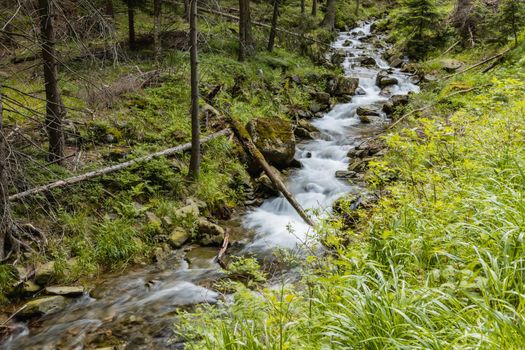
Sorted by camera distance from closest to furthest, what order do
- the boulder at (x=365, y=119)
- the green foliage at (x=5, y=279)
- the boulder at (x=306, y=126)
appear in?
1. the green foliage at (x=5, y=279)
2. the boulder at (x=306, y=126)
3. the boulder at (x=365, y=119)

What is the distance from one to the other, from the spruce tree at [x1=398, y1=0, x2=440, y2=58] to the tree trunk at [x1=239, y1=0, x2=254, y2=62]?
367 inches

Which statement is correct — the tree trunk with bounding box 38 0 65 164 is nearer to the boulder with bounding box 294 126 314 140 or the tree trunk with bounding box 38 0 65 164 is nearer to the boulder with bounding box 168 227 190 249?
the boulder with bounding box 168 227 190 249

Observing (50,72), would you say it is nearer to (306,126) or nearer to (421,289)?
(421,289)

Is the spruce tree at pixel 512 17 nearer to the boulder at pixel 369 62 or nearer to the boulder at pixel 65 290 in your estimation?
the boulder at pixel 369 62

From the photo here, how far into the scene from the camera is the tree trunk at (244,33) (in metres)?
16.4

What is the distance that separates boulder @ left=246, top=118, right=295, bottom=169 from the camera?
39.0 ft

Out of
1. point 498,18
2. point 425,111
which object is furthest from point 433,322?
point 498,18

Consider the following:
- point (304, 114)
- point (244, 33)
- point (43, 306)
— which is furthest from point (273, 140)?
point (43, 306)

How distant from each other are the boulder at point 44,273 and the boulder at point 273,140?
680cm

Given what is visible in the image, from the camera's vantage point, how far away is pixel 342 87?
1866 cm

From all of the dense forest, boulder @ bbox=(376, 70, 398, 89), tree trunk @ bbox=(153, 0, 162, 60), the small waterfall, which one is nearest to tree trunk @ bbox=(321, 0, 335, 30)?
the small waterfall

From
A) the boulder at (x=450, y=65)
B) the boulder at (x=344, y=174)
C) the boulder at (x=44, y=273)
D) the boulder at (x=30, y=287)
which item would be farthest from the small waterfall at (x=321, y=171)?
the boulder at (x=30, y=287)

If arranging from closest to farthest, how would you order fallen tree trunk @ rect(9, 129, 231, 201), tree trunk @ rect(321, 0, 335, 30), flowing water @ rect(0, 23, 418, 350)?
1. flowing water @ rect(0, 23, 418, 350)
2. fallen tree trunk @ rect(9, 129, 231, 201)
3. tree trunk @ rect(321, 0, 335, 30)

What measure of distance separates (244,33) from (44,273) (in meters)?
13.5
